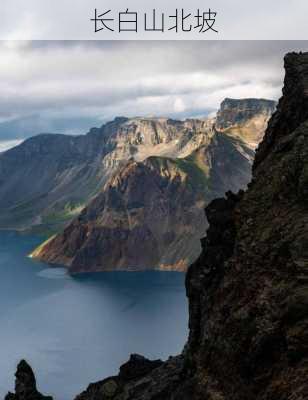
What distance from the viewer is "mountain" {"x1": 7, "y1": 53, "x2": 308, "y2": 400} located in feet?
136

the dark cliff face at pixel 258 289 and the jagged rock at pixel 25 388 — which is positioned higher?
the dark cliff face at pixel 258 289

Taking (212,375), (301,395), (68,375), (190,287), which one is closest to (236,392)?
(212,375)

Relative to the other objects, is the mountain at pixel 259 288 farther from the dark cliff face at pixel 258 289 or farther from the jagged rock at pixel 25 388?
the jagged rock at pixel 25 388

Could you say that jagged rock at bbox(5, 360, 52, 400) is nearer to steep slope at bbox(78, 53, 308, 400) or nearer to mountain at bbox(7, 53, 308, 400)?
mountain at bbox(7, 53, 308, 400)

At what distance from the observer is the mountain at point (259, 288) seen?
41594 millimetres

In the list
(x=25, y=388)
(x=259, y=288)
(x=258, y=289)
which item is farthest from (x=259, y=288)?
(x=25, y=388)

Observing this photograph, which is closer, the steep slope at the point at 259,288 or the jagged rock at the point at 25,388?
the steep slope at the point at 259,288

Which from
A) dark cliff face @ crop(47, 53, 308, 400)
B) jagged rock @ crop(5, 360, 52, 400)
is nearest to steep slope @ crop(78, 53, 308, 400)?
dark cliff face @ crop(47, 53, 308, 400)

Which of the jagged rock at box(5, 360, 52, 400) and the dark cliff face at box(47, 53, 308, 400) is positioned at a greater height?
the dark cliff face at box(47, 53, 308, 400)

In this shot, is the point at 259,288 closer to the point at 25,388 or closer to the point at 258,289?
the point at 258,289

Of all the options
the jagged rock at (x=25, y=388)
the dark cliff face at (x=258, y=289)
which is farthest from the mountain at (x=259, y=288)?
the jagged rock at (x=25, y=388)

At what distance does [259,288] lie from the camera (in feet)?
151

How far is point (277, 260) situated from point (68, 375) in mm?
167501

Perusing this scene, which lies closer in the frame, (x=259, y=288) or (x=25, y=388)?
(x=259, y=288)
